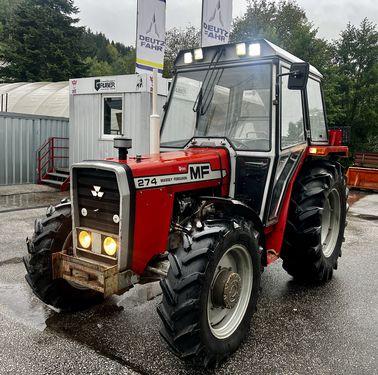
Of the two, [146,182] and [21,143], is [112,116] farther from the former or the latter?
[146,182]

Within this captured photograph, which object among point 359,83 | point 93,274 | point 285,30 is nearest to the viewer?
point 93,274

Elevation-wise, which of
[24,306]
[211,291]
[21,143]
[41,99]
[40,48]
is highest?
[40,48]

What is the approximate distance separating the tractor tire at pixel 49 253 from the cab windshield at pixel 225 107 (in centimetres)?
133

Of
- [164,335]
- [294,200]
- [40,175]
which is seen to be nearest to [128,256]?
[164,335]

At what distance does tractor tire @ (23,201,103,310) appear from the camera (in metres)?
3.42

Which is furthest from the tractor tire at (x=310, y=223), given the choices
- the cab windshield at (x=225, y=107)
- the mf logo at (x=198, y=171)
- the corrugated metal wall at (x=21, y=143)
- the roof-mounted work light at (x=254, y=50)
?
the corrugated metal wall at (x=21, y=143)

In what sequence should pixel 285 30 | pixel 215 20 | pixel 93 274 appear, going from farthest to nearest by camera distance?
pixel 285 30 < pixel 215 20 < pixel 93 274

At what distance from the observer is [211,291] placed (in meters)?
3.08

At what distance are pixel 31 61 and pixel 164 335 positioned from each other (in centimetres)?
2977

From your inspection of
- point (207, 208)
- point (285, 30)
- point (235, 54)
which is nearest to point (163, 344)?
point (207, 208)

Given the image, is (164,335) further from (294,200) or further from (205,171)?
(294,200)

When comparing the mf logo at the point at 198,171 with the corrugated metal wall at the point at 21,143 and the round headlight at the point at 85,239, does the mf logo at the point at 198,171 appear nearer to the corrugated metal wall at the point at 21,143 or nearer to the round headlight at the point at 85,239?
the round headlight at the point at 85,239

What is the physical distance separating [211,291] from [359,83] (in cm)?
2445

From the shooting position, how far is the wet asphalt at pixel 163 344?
117 inches
